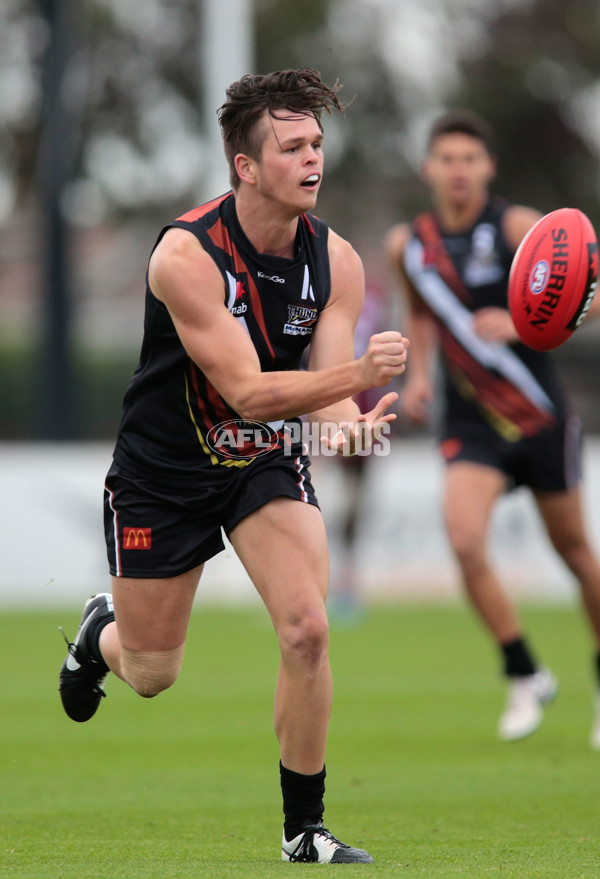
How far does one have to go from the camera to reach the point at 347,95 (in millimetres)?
27359

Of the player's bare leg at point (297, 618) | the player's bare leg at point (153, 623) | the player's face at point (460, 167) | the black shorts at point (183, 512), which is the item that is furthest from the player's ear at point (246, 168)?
the player's face at point (460, 167)

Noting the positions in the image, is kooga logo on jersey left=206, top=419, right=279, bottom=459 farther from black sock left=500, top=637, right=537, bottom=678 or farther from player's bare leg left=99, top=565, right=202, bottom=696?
black sock left=500, top=637, right=537, bottom=678

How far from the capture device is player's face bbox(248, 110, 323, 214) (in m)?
4.43

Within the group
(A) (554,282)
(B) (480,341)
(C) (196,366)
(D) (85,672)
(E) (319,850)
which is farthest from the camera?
(B) (480,341)

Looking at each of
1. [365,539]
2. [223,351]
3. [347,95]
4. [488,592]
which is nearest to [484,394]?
[488,592]

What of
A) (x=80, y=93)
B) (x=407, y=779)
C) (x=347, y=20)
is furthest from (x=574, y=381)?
(x=407, y=779)

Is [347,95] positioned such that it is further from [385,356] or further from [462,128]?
[385,356]

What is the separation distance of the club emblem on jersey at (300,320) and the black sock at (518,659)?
2867 millimetres

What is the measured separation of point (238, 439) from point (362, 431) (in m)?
0.55

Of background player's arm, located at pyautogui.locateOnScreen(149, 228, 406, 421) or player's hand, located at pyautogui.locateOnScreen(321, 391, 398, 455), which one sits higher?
background player's arm, located at pyautogui.locateOnScreen(149, 228, 406, 421)

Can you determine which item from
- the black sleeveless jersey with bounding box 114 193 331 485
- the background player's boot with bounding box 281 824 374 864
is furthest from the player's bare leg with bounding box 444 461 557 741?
the background player's boot with bounding box 281 824 374 864

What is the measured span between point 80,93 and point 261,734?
2427 cm

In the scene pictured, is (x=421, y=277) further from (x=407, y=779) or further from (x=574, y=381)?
(x=574, y=381)

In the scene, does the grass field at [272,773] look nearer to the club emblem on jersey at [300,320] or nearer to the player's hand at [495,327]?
the club emblem on jersey at [300,320]
